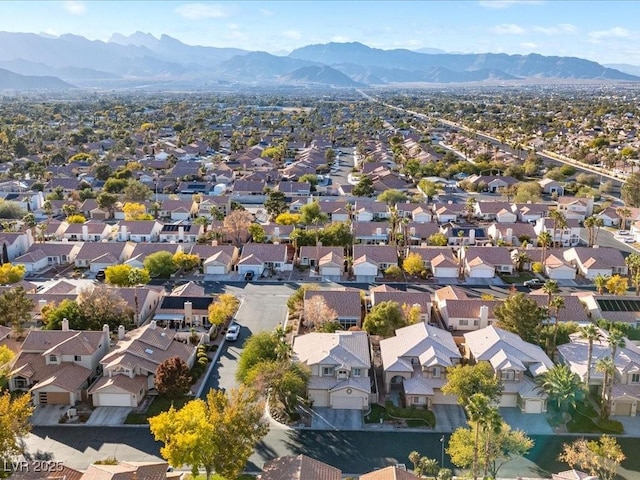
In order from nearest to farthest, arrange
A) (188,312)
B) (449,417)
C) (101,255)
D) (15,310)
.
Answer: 1. (449,417)
2. (15,310)
3. (188,312)
4. (101,255)

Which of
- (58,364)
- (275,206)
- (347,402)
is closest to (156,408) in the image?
(58,364)

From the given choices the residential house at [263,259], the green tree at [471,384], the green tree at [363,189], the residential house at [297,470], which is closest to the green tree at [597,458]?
the green tree at [471,384]

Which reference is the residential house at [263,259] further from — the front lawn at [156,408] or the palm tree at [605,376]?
the palm tree at [605,376]

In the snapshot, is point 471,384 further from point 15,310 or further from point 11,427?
point 15,310

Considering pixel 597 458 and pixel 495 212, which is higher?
pixel 597 458

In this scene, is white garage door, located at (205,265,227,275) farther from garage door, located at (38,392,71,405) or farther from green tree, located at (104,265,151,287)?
garage door, located at (38,392,71,405)

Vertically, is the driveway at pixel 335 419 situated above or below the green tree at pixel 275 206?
below

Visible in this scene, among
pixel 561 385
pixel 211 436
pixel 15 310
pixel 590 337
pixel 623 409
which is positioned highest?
pixel 590 337
